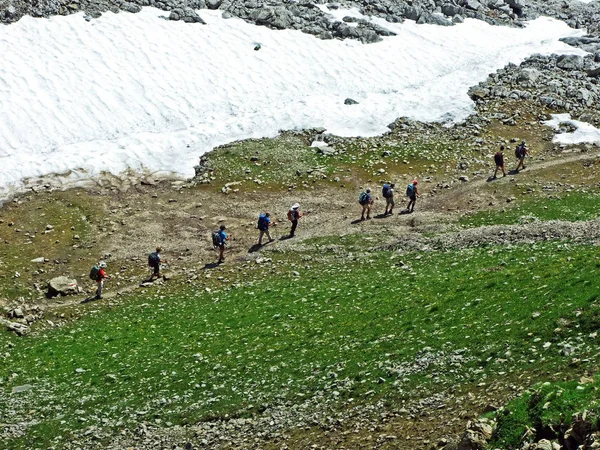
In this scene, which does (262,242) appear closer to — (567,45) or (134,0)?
(134,0)

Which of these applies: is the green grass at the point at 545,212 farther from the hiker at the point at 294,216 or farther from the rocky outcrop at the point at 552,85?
the rocky outcrop at the point at 552,85

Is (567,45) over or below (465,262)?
over

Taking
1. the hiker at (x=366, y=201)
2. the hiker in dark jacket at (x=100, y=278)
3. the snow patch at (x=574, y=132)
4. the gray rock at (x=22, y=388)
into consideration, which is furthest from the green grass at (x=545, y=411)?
the snow patch at (x=574, y=132)

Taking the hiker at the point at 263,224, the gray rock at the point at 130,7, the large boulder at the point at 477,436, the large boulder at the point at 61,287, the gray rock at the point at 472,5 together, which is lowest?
the large boulder at the point at 61,287

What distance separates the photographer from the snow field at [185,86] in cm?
5722

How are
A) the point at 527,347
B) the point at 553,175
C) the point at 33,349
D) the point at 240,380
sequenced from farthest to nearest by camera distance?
the point at 553,175 < the point at 33,349 < the point at 240,380 < the point at 527,347

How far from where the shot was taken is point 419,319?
97.1 feet

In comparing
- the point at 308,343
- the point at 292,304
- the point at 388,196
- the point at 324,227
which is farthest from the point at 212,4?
the point at 308,343

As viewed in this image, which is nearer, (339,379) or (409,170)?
(339,379)

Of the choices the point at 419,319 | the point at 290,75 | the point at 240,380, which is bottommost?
the point at 240,380

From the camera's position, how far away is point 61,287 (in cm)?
4144

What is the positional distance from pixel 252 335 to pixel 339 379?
7054 mm

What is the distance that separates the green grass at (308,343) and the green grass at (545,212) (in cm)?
670

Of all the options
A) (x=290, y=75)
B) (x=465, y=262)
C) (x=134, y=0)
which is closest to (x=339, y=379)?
(x=465, y=262)
